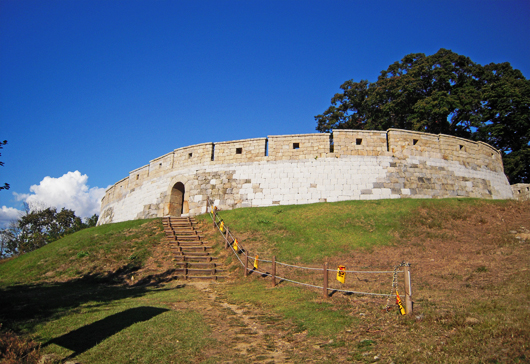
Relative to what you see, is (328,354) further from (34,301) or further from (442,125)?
(442,125)

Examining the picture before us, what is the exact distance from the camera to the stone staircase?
13.1m

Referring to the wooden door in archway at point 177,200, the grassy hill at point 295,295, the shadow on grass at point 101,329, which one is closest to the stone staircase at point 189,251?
the grassy hill at point 295,295

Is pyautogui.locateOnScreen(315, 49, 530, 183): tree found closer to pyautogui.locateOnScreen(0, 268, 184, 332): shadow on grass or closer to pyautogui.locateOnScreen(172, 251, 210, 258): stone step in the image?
pyautogui.locateOnScreen(172, 251, 210, 258): stone step

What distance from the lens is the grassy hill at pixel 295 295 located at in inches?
217

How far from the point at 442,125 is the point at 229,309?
25.4 metres

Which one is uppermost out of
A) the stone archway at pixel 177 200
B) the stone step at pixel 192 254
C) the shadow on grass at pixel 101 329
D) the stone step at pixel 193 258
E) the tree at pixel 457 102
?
the tree at pixel 457 102

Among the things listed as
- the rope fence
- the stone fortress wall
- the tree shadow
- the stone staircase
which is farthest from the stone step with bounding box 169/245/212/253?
the stone fortress wall

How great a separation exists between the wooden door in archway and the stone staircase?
2.22 metres

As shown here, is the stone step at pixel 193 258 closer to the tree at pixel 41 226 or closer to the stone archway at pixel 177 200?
the stone archway at pixel 177 200

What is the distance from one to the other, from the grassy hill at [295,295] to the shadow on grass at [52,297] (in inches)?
2.3

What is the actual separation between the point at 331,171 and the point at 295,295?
10795mm

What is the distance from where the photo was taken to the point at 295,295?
9.23 meters

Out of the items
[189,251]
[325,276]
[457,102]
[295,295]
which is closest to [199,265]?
[189,251]

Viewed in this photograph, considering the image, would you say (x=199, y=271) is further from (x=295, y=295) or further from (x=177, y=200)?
(x=177, y=200)
